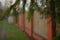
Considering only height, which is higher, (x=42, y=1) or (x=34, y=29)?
(x=42, y=1)

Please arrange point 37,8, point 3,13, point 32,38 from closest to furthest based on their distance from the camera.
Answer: point 3,13 → point 37,8 → point 32,38

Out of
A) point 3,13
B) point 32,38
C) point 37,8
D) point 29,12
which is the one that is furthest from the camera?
point 32,38

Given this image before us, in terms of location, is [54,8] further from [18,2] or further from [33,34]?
[33,34]

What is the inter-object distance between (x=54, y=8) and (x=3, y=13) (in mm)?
294

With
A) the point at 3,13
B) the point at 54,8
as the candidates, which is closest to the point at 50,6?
the point at 54,8

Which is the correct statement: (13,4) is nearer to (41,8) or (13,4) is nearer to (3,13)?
(3,13)

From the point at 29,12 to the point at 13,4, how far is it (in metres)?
0.15

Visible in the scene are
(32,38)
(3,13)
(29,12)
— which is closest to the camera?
(3,13)

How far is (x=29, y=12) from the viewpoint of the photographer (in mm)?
1139

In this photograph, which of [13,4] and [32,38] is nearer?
[13,4]

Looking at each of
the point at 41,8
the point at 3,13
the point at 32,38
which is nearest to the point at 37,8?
the point at 41,8

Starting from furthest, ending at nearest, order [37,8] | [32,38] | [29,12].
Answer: [32,38]
[37,8]
[29,12]

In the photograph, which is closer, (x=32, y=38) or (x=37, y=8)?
(x=37, y=8)

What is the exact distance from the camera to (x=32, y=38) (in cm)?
616
